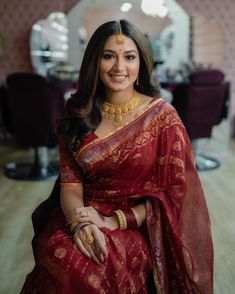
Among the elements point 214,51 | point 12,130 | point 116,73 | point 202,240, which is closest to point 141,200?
point 202,240

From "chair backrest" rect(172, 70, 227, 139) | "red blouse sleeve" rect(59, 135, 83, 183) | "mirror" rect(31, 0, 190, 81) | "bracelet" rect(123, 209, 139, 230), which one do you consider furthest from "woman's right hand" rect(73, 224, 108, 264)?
"mirror" rect(31, 0, 190, 81)

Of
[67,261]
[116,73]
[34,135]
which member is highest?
[116,73]

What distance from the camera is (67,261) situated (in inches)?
39.1

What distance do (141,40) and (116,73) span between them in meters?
0.12

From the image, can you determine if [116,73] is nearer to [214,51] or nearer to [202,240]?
[202,240]

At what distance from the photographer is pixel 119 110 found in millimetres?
1213

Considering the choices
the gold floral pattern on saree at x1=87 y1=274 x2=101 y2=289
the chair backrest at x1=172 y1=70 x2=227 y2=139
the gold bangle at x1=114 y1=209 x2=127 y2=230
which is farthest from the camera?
the chair backrest at x1=172 y1=70 x2=227 y2=139

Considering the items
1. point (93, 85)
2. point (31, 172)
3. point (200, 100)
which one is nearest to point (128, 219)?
point (93, 85)

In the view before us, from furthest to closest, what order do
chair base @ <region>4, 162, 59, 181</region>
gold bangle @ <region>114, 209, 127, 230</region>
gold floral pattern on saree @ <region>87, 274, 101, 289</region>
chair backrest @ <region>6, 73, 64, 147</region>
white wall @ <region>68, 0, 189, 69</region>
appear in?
white wall @ <region>68, 0, 189, 69</region>
chair base @ <region>4, 162, 59, 181</region>
chair backrest @ <region>6, 73, 64, 147</region>
gold bangle @ <region>114, 209, 127, 230</region>
gold floral pattern on saree @ <region>87, 274, 101, 289</region>

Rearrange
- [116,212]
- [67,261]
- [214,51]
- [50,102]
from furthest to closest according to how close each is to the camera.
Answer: [214,51]
[50,102]
[116,212]
[67,261]

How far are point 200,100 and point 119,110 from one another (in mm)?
2463

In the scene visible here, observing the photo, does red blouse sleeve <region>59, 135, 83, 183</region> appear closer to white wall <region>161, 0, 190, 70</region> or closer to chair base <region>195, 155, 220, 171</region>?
chair base <region>195, 155, 220, 171</region>

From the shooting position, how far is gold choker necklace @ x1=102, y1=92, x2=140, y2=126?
1.21 m

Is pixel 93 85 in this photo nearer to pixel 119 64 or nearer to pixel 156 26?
pixel 119 64
